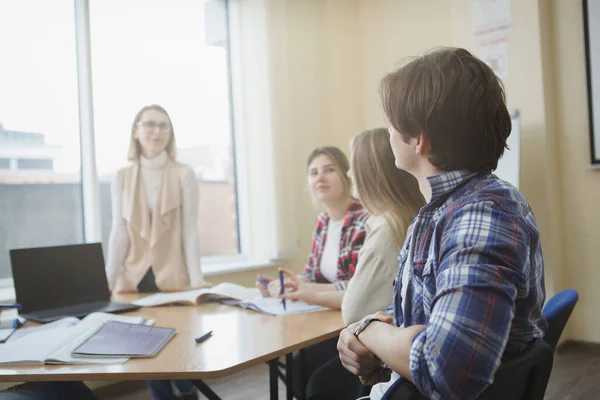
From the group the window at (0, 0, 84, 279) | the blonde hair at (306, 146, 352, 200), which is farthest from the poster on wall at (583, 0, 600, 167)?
the window at (0, 0, 84, 279)

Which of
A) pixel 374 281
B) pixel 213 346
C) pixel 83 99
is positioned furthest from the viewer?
pixel 83 99

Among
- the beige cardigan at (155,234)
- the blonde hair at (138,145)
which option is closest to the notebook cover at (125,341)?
the beige cardigan at (155,234)

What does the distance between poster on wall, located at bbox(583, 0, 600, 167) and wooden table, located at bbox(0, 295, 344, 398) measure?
2.35m

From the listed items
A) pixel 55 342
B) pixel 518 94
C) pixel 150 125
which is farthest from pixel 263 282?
pixel 518 94

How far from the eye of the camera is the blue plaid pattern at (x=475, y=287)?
0.69 meters

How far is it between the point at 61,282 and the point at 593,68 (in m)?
3.19

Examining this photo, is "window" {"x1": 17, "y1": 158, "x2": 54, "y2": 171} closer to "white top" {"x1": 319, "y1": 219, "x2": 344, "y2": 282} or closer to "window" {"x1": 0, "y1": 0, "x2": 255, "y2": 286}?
"window" {"x1": 0, "y1": 0, "x2": 255, "y2": 286}

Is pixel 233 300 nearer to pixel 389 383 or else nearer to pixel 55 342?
pixel 55 342

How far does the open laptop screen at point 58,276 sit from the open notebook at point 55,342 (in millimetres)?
249

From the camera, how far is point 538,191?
323 centimetres

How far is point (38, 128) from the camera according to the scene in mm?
2803

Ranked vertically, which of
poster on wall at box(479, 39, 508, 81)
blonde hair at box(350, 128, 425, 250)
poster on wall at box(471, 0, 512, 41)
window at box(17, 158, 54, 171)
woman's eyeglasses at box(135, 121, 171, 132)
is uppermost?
poster on wall at box(471, 0, 512, 41)

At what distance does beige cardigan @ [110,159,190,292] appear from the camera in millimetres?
2412

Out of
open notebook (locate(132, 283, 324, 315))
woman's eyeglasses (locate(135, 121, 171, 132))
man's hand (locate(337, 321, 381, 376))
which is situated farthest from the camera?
woman's eyeglasses (locate(135, 121, 171, 132))
